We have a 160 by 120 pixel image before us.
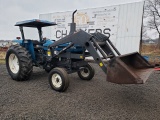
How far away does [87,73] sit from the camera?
572cm

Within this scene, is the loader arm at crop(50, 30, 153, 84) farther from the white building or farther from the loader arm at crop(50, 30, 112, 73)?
the white building

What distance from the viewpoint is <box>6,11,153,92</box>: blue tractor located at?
3.52 metres

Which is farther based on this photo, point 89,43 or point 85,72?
point 85,72

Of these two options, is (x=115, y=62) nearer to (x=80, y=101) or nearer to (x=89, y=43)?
(x=89, y=43)

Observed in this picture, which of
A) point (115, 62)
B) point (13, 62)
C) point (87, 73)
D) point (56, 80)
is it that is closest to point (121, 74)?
point (115, 62)

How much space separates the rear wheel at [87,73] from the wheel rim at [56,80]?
1.40 m

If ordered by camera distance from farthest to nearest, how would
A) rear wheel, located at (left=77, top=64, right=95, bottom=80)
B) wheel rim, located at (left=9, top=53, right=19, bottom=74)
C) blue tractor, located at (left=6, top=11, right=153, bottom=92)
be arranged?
1. wheel rim, located at (left=9, top=53, right=19, bottom=74)
2. rear wheel, located at (left=77, top=64, right=95, bottom=80)
3. blue tractor, located at (left=6, top=11, right=153, bottom=92)

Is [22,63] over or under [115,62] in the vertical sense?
under

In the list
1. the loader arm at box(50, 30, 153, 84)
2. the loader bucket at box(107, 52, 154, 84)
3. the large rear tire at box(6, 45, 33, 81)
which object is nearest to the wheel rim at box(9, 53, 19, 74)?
the large rear tire at box(6, 45, 33, 81)

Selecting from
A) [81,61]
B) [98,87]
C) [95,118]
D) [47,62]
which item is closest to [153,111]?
[95,118]

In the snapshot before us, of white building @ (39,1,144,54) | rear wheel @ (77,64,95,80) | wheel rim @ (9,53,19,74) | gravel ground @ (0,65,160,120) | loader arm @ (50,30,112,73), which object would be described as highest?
white building @ (39,1,144,54)

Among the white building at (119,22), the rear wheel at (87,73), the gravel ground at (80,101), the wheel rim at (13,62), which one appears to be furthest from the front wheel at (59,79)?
the white building at (119,22)

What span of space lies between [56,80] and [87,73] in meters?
1.47

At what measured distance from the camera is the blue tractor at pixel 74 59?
3.52 metres
